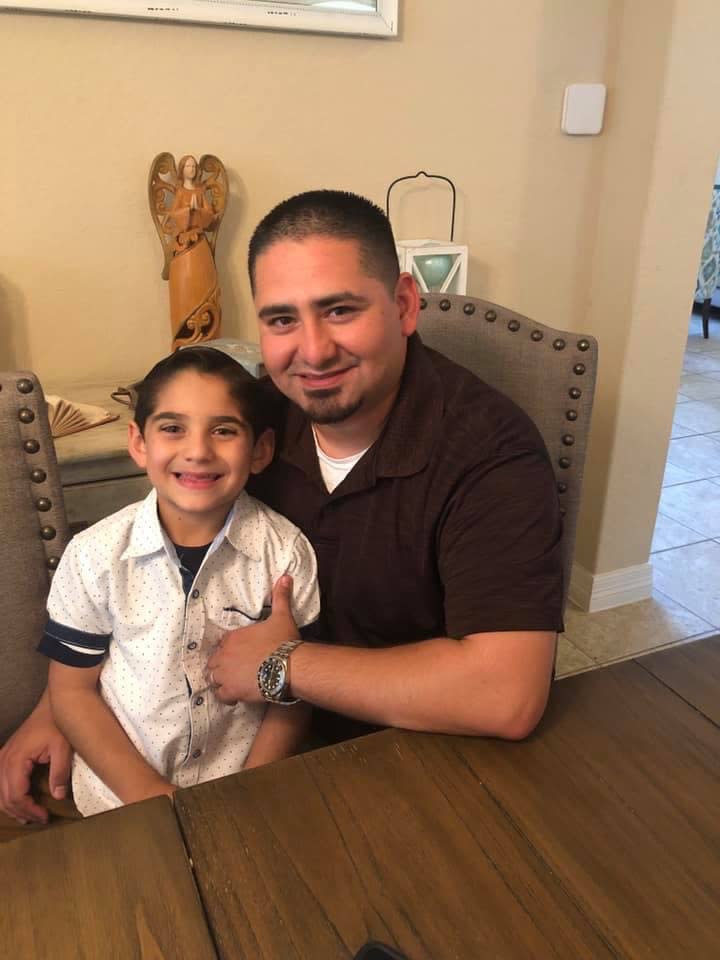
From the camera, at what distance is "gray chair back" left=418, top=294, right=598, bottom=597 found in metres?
1.31

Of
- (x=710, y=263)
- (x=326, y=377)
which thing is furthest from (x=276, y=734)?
(x=710, y=263)

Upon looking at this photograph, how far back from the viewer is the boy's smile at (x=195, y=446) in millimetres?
1033

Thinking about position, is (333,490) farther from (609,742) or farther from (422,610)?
(609,742)

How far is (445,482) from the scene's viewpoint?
1063mm

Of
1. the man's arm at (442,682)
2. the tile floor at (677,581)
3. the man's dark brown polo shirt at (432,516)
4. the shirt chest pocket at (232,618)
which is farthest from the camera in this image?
the tile floor at (677,581)

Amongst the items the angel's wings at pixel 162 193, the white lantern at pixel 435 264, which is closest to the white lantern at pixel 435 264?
the white lantern at pixel 435 264

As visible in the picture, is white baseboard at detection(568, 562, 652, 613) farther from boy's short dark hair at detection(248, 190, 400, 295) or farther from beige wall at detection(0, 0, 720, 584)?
boy's short dark hair at detection(248, 190, 400, 295)

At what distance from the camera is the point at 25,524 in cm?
105

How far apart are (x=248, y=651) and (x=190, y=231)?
112 centimetres

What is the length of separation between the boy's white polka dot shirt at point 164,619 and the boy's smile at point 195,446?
49mm

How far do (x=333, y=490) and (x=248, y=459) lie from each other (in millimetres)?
149

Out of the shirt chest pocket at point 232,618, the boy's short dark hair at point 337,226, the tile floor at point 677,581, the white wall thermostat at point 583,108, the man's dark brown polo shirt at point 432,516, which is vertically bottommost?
the tile floor at point 677,581

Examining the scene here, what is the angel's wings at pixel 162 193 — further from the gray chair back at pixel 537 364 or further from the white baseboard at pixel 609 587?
the white baseboard at pixel 609 587

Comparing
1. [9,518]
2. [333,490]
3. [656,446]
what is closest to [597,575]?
[656,446]
